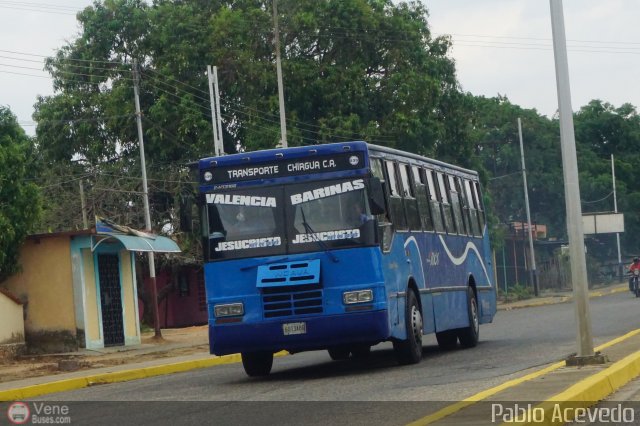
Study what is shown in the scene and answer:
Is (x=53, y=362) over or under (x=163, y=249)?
under

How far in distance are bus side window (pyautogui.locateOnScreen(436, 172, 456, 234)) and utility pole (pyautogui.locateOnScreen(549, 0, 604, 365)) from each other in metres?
7.47

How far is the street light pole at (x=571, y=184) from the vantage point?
45.4ft

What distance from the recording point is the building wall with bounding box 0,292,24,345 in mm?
26625

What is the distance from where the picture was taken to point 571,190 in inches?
545

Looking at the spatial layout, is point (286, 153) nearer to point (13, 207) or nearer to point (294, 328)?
point (294, 328)

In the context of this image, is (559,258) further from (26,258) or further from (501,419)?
(501,419)

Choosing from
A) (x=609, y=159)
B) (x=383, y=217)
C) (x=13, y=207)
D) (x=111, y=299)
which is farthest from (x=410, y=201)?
(x=609, y=159)

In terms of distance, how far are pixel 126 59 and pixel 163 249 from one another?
23.1 metres

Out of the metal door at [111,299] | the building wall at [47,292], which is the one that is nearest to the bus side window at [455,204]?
the building wall at [47,292]

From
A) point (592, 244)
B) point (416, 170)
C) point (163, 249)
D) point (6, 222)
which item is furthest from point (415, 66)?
point (592, 244)

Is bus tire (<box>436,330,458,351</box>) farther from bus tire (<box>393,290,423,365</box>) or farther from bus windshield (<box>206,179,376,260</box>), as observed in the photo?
bus windshield (<box>206,179,376,260</box>)

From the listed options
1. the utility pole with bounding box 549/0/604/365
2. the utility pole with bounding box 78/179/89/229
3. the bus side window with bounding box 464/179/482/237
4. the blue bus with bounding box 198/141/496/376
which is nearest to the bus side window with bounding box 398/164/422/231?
the blue bus with bounding box 198/141/496/376

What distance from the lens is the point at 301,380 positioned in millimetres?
16812

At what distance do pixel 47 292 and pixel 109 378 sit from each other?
9310 mm
